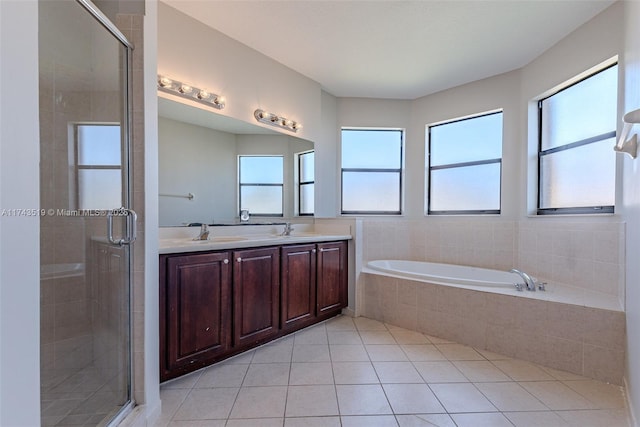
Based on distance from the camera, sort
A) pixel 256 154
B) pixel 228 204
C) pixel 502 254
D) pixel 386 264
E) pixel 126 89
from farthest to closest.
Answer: pixel 386 264
pixel 502 254
pixel 256 154
pixel 228 204
pixel 126 89

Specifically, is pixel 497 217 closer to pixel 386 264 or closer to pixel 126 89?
pixel 386 264

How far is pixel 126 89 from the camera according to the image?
56.7 inches

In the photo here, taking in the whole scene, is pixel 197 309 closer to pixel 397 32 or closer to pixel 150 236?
pixel 150 236

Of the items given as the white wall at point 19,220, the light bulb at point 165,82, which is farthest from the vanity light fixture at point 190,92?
Result: the white wall at point 19,220

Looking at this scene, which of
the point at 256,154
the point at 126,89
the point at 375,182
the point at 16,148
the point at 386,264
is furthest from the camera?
the point at 375,182

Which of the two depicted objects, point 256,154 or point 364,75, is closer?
point 256,154

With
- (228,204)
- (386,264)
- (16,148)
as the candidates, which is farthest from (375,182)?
(16,148)

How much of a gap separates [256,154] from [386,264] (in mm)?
1900

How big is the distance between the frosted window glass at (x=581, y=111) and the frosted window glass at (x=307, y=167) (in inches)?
91.9

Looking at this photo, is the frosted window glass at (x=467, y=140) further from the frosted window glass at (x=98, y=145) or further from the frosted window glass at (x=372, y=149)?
the frosted window glass at (x=98, y=145)

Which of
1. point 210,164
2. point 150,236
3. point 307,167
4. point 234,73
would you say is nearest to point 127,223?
point 150,236

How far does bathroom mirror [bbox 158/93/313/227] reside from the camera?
7.19 feet

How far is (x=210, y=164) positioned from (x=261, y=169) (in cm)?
51

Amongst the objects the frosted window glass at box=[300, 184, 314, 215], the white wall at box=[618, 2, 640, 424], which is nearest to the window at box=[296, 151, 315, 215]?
the frosted window glass at box=[300, 184, 314, 215]
